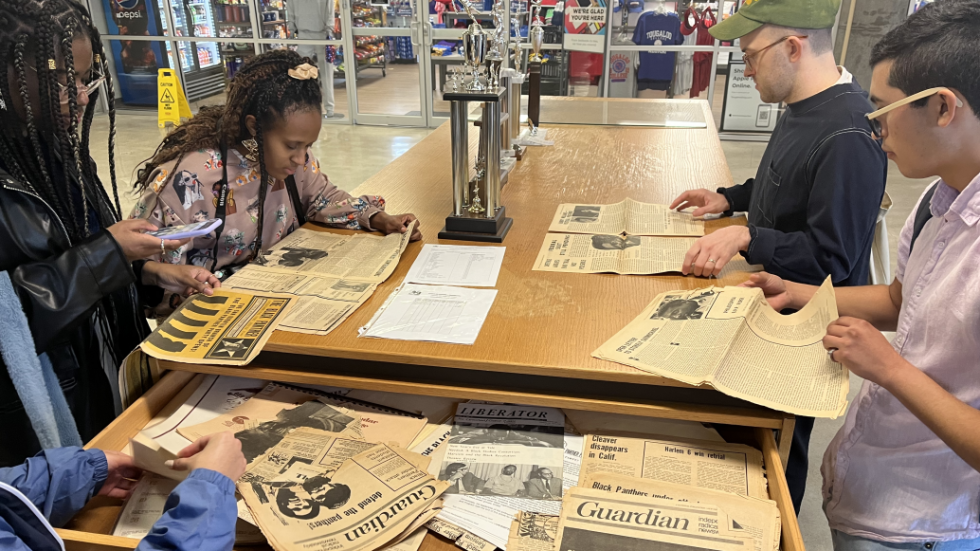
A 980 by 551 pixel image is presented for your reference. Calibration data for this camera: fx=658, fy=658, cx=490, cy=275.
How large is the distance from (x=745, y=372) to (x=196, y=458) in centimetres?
88

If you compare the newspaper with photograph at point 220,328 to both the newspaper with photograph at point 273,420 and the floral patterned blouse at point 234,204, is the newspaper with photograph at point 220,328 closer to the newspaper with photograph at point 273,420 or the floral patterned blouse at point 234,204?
the newspaper with photograph at point 273,420

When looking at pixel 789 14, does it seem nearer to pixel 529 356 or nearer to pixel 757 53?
pixel 757 53

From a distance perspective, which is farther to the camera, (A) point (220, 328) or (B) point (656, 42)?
(B) point (656, 42)

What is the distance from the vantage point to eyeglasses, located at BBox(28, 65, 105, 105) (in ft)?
4.14

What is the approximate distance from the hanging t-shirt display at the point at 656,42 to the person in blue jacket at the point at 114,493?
20.8ft

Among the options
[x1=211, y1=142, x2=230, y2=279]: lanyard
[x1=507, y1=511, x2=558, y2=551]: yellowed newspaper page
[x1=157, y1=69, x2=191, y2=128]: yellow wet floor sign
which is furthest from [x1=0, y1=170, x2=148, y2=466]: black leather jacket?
[x1=157, y1=69, x2=191, y2=128]: yellow wet floor sign

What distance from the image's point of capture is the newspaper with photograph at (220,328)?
1.20 m

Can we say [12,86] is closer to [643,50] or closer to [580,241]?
[580,241]

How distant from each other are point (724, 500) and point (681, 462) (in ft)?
0.39

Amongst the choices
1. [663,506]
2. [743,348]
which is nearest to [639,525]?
[663,506]

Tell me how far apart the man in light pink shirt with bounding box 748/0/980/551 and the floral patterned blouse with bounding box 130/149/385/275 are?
1.27 m

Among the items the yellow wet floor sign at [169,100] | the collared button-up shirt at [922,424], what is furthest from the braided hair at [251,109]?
the yellow wet floor sign at [169,100]

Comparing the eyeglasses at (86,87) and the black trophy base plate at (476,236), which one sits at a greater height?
the eyeglasses at (86,87)

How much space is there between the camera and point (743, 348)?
1164 millimetres
